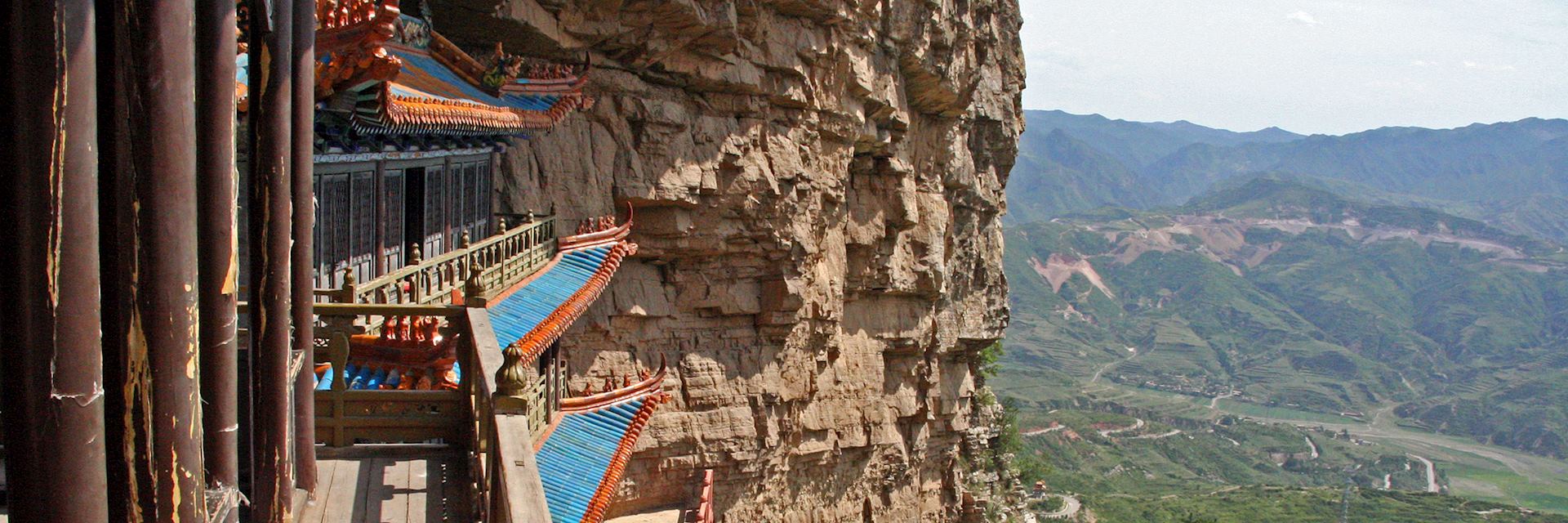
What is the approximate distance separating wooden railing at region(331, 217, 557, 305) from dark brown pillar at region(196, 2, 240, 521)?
342 centimetres

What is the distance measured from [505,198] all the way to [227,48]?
1354cm

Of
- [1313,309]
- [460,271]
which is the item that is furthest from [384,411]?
[1313,309]

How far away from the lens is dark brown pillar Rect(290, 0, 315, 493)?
5160 millimetres

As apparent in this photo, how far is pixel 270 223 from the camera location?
458 cm

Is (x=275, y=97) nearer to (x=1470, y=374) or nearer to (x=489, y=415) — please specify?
(x=489, y=415)

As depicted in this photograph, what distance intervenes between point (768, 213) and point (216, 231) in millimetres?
17609

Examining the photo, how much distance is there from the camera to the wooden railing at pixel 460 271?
25.8 feet

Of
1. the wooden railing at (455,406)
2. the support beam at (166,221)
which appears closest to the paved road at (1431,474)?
the wooden railing at (455,406)

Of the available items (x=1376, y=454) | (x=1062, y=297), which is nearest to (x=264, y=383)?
(x=1376, y=454)

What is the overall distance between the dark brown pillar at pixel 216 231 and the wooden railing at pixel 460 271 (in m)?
3.42

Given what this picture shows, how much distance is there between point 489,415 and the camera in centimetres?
534

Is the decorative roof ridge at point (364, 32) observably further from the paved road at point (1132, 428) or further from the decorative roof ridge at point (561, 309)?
the paved road at point (1132, 428)

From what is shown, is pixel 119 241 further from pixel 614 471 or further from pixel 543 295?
pixel 543 295

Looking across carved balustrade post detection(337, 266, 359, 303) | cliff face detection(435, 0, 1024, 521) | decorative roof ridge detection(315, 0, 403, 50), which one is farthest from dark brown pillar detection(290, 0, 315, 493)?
cliff face detection(435, 0, 1024, 521)
